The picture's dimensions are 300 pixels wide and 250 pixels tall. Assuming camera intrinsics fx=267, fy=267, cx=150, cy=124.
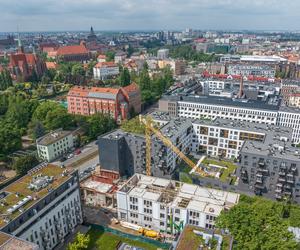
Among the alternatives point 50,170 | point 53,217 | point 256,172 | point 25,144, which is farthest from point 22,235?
point 25,144

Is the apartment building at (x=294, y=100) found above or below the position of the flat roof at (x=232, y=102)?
below

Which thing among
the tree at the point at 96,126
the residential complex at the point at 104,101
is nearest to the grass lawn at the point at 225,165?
the tree at the point at 96,126

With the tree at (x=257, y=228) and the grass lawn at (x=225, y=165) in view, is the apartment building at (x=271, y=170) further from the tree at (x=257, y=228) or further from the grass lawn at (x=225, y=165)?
the tree at (x=257, y=228)

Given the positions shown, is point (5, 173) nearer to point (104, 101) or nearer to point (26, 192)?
point (26, 192)

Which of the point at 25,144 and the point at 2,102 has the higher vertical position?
the point at 2,102

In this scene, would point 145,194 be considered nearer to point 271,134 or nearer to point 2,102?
point 271,134

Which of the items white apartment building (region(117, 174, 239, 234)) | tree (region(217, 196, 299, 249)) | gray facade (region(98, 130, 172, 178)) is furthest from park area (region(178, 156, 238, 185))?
tree (region(217, 196, 299, 249))

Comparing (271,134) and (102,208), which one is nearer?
(102,208)

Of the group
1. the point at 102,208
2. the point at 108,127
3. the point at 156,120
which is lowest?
the point at 102,208
